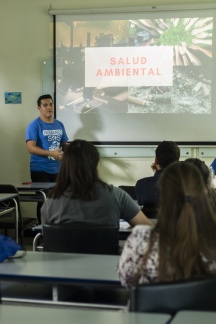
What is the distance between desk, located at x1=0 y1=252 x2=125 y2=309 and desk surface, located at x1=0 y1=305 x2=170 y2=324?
0.39 meters

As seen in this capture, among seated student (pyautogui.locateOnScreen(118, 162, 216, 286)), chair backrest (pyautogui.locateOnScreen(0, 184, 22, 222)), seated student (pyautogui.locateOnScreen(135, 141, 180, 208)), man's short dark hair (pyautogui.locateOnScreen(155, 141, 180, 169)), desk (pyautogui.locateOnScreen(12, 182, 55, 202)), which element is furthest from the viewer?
desk (pyautogui.locateOnScreen(12, 182, 55, 202))

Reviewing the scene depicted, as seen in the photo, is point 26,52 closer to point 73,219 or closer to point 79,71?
point 79,71

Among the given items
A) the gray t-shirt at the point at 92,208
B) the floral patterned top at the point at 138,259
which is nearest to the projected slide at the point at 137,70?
the gray t-shirt at the point at 92,208

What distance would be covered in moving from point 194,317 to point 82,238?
3.35 feet

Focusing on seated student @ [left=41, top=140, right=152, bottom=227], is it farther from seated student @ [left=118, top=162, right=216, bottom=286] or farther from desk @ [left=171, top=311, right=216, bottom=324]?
desk @ [left=171, top=311, right=216, bottom=324]

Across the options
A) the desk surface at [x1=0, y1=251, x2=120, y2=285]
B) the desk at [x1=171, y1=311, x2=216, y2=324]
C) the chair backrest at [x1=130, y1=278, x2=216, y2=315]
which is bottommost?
the desk surface at [x1=0, y1=251, x2=120, y2=285]

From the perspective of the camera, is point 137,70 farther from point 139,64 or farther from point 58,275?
point 58,275

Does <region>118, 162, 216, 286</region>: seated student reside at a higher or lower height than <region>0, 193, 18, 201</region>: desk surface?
higher

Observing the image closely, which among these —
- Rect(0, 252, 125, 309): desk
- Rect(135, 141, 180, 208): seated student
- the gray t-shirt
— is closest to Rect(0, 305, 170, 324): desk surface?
Rect(0, 252, 125, 309): desk

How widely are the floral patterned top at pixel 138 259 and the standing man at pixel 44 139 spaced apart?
3.73 m

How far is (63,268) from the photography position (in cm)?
208

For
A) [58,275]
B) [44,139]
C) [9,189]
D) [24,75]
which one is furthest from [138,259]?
[24,75]

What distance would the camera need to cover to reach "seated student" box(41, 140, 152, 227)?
2.60 metres

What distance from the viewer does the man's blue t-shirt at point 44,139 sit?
5.43 meters
